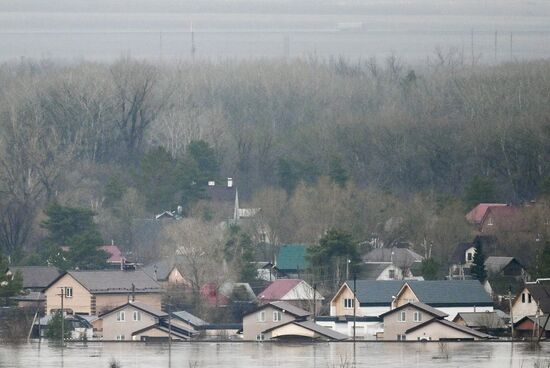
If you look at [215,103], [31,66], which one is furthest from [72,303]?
[31,66]

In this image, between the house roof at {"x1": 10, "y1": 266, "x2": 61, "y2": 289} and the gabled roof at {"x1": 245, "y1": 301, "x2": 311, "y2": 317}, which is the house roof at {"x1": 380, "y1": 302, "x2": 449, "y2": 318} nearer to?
the gabled roof at {"x1": 245, "y1": 301, "x2": 311, "y2": 317}

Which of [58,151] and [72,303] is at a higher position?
[58,151]

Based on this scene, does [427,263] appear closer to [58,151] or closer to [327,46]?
[58,151]

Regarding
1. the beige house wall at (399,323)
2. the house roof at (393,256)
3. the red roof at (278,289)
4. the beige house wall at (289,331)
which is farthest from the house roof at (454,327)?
the house roof at (393,256)

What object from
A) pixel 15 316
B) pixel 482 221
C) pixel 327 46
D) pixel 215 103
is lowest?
pixel 15 316

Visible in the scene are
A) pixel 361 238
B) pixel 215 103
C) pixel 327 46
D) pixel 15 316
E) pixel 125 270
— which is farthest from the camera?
pixel 327 46

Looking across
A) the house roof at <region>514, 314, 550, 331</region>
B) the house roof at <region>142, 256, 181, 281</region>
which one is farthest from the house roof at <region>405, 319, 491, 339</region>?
the house roof at <region>142, 256, 181, 281</region>

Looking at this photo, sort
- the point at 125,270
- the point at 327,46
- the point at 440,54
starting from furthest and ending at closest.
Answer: the point at 327,46 → the point at 440,54 → the point at 125,270
